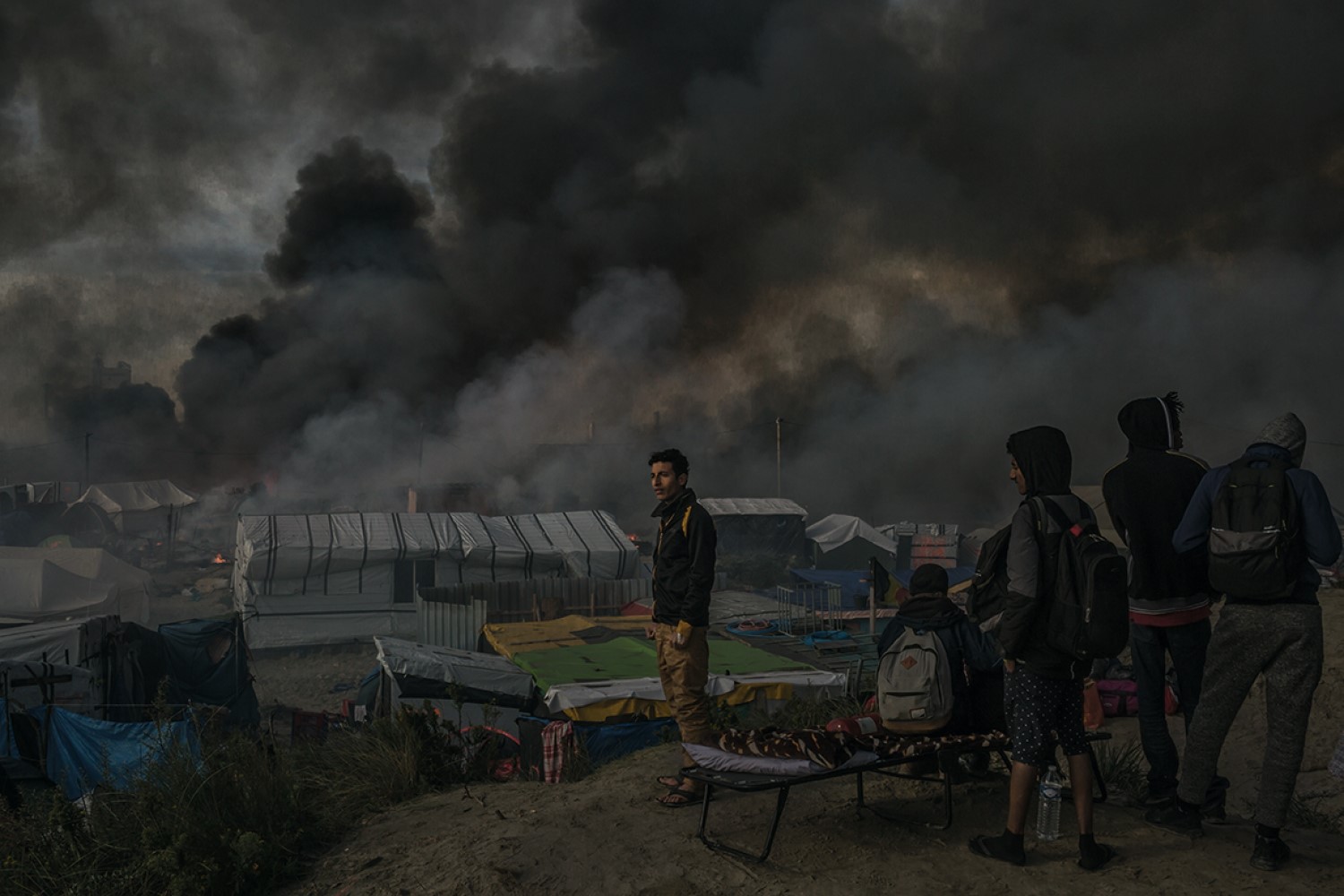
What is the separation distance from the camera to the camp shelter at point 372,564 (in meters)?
20.5

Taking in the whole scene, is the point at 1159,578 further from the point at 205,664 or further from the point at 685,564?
the point at 205,664

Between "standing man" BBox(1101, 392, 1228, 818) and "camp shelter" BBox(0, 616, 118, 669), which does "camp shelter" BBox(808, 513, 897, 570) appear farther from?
"standing man" BBox(1101, 392, 1228, 818)

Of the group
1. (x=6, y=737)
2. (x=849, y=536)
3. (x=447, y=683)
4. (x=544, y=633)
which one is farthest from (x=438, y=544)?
(x=849, y=536)

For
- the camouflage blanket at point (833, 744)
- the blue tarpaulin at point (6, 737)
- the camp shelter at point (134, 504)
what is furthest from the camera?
the camp shelter at point (134, 504)

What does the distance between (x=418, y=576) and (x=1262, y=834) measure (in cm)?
2022

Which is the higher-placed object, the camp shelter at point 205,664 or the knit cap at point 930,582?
the knit cap at point 930,582

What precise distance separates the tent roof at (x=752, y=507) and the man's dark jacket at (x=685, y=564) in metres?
28.3

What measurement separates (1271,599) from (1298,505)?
0.38m

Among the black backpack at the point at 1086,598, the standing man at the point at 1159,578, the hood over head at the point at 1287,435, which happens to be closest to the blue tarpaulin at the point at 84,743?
the black backpack at the point at 1086,598

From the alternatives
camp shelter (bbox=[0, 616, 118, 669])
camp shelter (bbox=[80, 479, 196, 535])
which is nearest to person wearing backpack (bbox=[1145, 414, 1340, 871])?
camp shelter (bbox=[0, 616, 118, 669])

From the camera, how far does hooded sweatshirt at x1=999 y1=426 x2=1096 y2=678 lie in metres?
3.40

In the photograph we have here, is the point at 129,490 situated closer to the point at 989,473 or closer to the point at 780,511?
the point at 780,511

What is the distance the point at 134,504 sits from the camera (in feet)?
122

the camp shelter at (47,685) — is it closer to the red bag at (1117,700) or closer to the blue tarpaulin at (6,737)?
the blue tarpaulin at (6,737)
